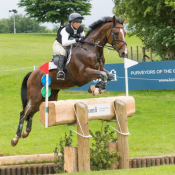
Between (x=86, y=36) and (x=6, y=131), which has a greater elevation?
(x=86, y=36)

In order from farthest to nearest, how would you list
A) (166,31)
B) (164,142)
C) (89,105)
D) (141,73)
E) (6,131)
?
(166,31), (141,73), (6,131), (164,142), (89,105)

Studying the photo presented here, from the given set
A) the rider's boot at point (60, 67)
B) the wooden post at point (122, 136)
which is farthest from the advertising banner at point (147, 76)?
the wooden post at point (122, 136)

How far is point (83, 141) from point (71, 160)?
36 cm

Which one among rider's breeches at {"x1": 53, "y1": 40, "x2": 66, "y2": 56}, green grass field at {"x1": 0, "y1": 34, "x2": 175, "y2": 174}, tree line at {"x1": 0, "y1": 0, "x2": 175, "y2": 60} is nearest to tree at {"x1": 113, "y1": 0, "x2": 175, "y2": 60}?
tree line at {"x1": 0, "y1": 0, "x2": 175, "y2": 60}

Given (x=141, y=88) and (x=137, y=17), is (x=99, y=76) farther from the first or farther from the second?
(x=137, y=17)

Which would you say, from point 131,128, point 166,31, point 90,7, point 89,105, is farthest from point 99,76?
point 90,7

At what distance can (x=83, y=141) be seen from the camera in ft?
17.1

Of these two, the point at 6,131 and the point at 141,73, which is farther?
the point at 141,73

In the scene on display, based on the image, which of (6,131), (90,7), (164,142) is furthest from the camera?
(90,7)

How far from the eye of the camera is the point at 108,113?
559 cm

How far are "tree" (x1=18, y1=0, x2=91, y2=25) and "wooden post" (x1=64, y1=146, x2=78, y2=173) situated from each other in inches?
1641

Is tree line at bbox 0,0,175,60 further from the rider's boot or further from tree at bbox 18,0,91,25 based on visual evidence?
tree at bbox 18,0,91,25

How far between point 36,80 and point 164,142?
3768mm

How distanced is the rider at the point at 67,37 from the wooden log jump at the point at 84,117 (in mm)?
962
